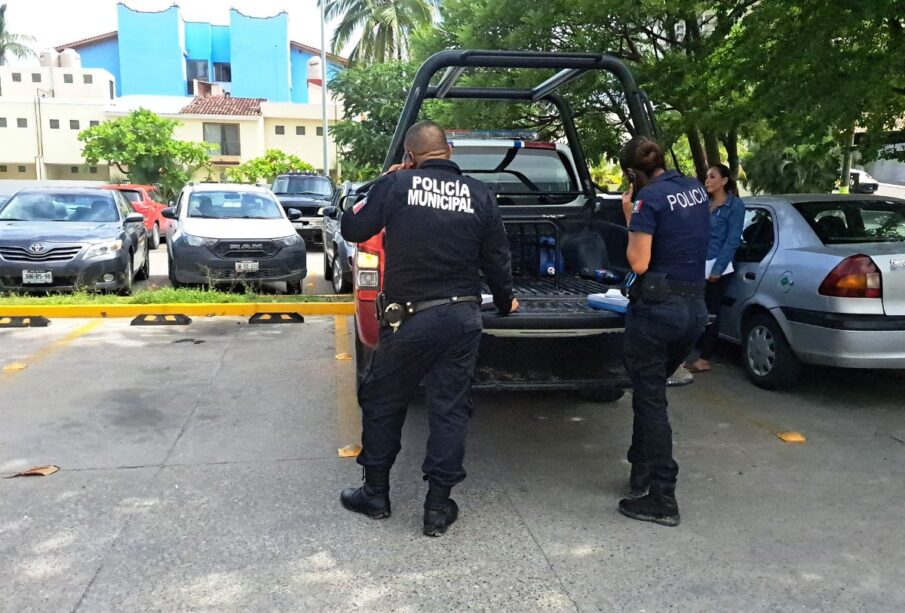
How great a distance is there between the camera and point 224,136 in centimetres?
4294

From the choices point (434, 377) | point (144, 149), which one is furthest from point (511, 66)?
point (144, 149)

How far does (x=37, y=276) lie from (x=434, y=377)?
277 inches

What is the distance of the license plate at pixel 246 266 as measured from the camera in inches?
368

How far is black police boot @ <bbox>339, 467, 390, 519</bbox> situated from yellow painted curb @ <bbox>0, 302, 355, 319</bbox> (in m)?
4.38

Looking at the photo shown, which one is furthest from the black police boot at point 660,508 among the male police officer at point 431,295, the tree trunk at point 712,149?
the tree trunk at point 712,149

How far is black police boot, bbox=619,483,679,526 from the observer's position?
363 cm

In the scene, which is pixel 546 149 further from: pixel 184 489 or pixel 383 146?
pixel 383 146

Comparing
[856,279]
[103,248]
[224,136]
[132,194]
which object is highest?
[224,136]

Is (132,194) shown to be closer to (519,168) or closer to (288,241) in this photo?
(288,241)

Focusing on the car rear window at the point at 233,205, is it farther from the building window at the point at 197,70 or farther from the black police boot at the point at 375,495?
the building window at the point at 197,70

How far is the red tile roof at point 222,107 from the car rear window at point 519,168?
129 feet

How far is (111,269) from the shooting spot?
907 centimetres

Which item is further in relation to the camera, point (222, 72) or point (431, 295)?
point (222, 72)

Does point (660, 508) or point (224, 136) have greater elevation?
point (224, 136)
